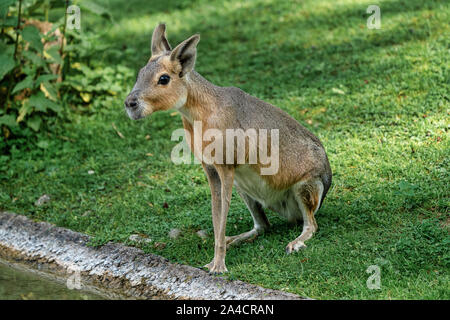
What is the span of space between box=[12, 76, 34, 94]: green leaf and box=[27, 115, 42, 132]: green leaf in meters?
0.39

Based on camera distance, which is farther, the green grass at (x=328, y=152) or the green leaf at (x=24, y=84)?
the green leaf at (x=24, y=84)

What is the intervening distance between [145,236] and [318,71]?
3.71 metres

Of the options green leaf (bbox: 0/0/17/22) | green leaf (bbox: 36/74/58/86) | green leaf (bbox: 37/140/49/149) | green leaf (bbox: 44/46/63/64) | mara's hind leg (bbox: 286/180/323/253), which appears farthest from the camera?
green leaf (bbox: 37/140/49/149)

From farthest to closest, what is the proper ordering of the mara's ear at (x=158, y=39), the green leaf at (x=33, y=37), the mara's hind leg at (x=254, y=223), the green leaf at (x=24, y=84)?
the green leaf at (x=24, y=84) < the green leaf at (x=33, y=37) < the mara's hind leg at (x=254, y=223) < the mara's ear at (x=158, y=39)

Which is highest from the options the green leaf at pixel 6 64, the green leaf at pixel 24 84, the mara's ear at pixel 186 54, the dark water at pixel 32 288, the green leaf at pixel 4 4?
the green leaf at pixel 4 4

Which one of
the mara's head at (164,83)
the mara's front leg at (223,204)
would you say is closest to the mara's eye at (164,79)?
the mara's head at (164,83)

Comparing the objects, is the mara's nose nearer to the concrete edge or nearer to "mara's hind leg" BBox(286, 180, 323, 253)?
the concrete edge

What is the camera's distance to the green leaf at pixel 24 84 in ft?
21.5

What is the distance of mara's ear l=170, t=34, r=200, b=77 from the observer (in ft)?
13.6

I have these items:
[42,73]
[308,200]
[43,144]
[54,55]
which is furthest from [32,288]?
[42,73]

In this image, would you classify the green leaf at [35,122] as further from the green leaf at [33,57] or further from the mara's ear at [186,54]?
the mara's ear at [186,54]

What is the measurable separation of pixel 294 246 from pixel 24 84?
3607mm

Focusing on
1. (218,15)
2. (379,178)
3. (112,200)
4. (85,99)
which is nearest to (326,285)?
(379,178)

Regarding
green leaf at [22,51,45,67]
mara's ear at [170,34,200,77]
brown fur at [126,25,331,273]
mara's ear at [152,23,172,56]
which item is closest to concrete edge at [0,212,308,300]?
brown fur at [126,25,331,273]
